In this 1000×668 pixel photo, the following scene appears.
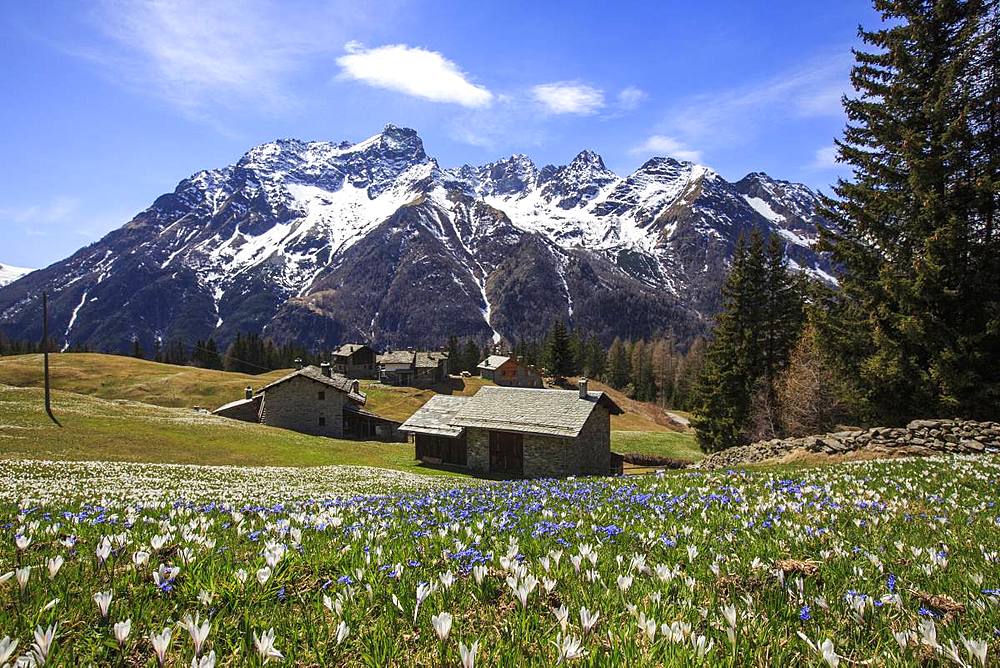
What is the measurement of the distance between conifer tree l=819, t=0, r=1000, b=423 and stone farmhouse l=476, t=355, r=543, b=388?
10527 centimetres

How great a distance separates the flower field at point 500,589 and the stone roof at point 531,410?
36601 mm

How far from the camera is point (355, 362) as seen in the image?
13638cm

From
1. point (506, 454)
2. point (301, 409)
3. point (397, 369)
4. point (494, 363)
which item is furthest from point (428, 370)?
point (506, 454)

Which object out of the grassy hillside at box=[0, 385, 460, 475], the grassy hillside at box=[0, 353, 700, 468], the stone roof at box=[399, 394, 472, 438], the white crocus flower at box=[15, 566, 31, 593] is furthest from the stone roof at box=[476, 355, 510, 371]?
the white crocus flower at box=[15, 566, 31, 593]

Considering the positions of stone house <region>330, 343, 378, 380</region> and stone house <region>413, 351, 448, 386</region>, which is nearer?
stone house <region>413, 351, 448, 386</region>

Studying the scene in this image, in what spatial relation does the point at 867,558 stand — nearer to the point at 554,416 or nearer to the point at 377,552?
the point at 377,552

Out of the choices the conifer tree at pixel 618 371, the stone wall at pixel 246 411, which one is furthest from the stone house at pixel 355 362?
the conifer tree at pixel 618 371

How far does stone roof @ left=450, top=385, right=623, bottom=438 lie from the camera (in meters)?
43.7

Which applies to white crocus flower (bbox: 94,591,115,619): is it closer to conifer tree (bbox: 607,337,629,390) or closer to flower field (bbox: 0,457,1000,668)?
flower field (bbox: 0,457,1000,668)

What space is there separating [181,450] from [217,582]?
4819 centimetres

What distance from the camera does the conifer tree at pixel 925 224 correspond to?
22.0 meters

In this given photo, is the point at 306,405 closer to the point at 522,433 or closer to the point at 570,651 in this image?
the point at 522,433

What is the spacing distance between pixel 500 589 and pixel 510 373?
12861 cm

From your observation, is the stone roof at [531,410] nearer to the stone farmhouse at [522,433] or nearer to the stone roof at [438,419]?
the stone farmhouse at [522,433]
